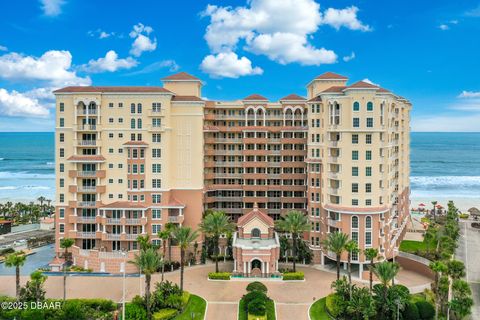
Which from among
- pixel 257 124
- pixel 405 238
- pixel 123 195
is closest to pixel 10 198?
pixel 123 195

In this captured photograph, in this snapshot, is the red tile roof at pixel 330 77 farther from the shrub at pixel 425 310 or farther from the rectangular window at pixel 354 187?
the shrub at pixel 425 310

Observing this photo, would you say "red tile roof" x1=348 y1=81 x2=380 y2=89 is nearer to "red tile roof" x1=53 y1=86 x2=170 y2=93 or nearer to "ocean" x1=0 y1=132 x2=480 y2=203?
"red tile roof" x1=53 y1=86 x2=170 y2=93

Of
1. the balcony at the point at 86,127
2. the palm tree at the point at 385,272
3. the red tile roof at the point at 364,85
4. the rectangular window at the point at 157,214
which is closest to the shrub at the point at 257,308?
the palm tree at the point at 385,272

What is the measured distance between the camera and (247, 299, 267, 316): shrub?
37.7 metres

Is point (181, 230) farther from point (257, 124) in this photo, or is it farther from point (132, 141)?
point (257, 124)

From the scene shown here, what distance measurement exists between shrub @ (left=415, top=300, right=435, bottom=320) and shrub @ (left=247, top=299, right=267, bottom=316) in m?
14.8

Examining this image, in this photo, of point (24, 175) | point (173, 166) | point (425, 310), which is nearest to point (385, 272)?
point (425, 310)

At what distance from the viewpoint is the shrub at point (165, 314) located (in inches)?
1483

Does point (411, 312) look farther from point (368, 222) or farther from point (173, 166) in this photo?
point (173, 166)

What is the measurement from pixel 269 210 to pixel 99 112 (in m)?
29.7

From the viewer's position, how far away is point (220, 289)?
46.2 m

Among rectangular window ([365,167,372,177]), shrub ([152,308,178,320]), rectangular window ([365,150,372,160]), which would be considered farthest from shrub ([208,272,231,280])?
rectangular window ([365,150,372,160])

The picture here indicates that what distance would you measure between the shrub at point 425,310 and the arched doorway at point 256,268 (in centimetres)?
1913

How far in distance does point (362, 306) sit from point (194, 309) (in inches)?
651
